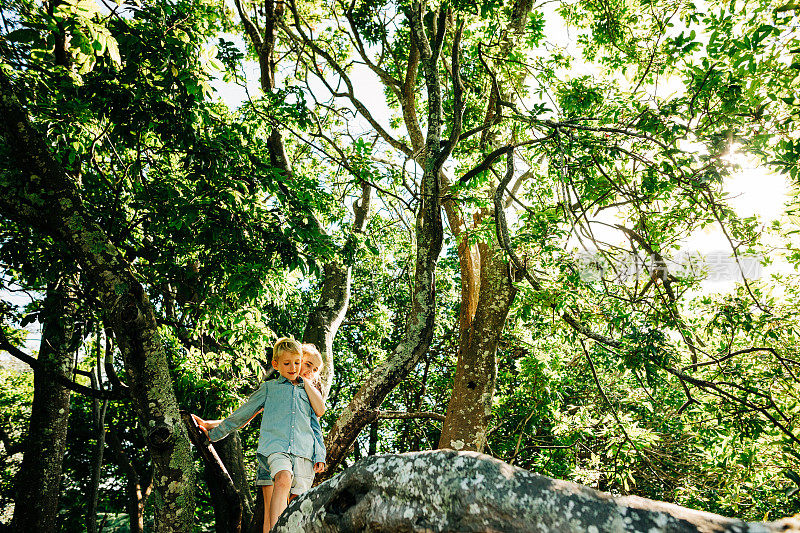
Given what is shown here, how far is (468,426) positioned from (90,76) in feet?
18.2

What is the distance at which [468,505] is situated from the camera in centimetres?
168

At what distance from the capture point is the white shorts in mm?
3543

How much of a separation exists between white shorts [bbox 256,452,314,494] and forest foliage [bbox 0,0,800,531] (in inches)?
16.3

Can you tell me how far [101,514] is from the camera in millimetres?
18234

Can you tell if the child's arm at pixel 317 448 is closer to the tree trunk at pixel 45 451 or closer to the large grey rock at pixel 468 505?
the large grey rock at pixel 468 505

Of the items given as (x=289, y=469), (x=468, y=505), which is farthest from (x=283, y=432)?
(x=468, y=505)

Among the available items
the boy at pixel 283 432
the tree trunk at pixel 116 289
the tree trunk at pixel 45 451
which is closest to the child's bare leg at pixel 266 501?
the boy at pixel 283 432

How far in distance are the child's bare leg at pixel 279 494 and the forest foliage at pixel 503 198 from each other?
606 mm

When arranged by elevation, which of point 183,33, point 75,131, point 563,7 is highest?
point 563,7

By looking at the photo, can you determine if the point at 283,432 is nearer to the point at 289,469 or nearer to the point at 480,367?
the point at 289,469

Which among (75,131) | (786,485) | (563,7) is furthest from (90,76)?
(786,485)

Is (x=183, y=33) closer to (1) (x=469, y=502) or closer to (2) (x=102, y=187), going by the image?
(2) (x=102, y=187)

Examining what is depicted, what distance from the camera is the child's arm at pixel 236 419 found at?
3.81 meters

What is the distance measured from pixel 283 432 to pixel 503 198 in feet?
14.5
